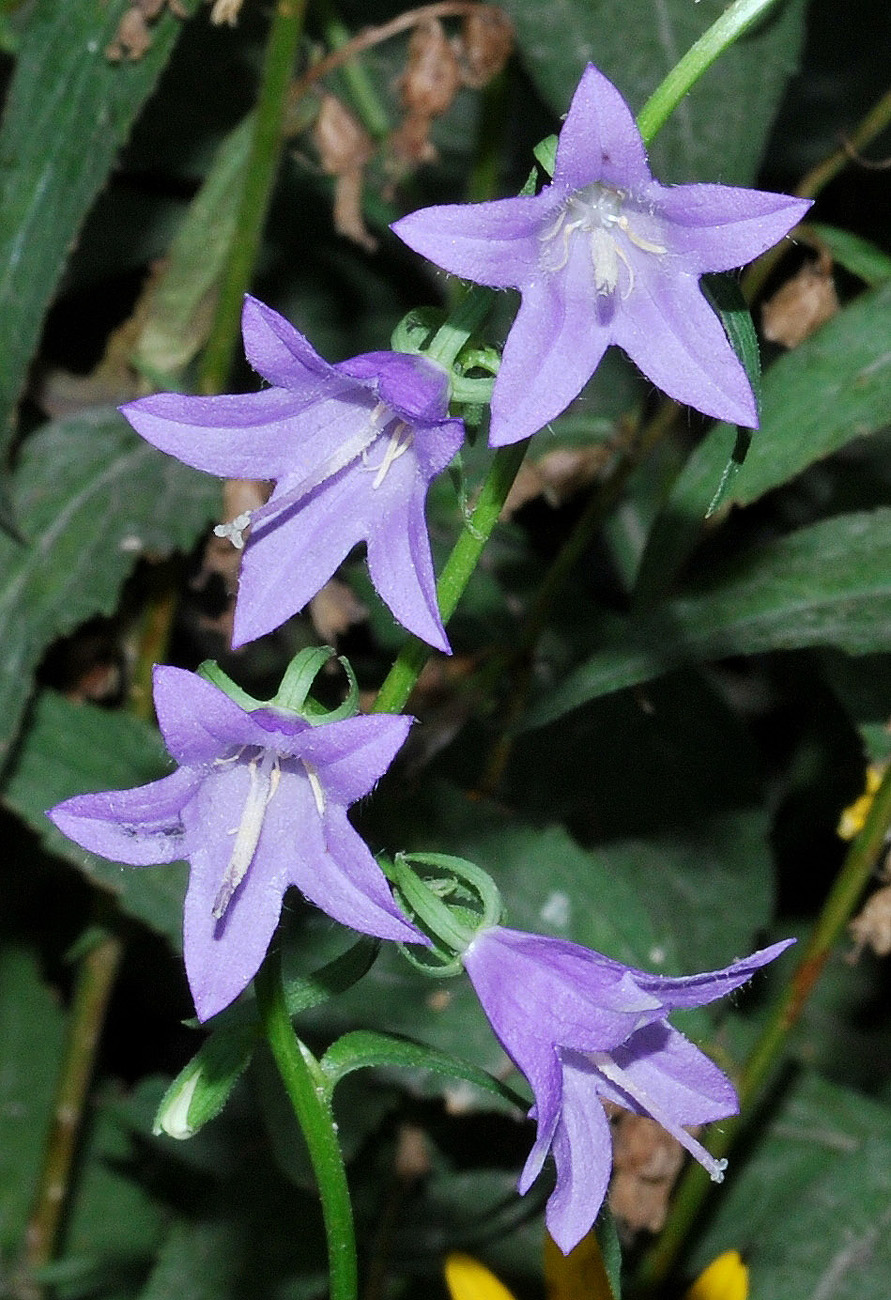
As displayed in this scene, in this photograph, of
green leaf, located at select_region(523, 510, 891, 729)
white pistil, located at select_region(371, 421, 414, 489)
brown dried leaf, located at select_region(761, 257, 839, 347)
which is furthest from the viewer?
brown dried leaf, located at select_region(761, 257, 839, 347)

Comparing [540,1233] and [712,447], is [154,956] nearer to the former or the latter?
[540,1233]

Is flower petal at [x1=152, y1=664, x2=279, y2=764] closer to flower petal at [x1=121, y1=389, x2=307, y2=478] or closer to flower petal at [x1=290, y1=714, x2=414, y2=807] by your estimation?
flower petal at [x1=290, y1=714, x2=414, y2=807]

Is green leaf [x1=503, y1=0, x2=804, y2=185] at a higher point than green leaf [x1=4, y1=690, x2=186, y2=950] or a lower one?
higher

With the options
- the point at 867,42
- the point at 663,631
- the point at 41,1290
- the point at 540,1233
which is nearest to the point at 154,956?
the point at 41,1290

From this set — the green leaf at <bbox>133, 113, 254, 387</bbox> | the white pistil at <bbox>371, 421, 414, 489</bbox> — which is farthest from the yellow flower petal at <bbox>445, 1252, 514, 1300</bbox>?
the green leaf at <bbox>133, 113, 254, 387</bbox>

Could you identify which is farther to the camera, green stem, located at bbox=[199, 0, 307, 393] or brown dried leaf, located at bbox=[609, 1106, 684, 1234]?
green stem, located at bbox=[199, 0, 307, 393]

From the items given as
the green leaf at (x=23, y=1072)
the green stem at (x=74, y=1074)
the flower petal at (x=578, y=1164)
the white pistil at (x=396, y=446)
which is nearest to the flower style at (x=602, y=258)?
the white pistil at (x=396, y=446)
